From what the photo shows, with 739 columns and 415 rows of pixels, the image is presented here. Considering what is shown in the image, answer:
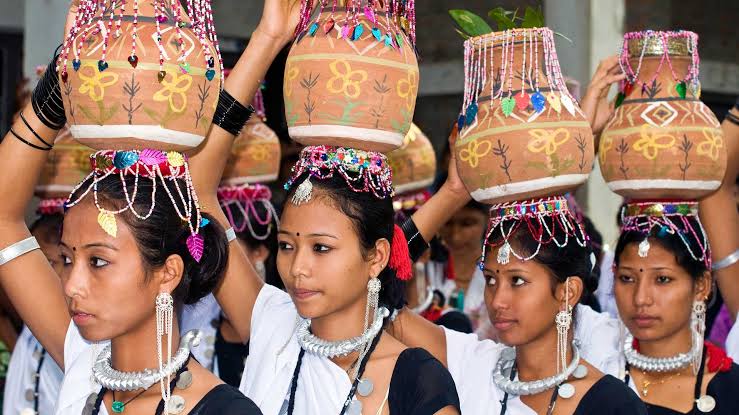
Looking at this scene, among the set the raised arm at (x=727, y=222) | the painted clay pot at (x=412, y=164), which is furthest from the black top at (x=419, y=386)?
the painted clay pot at (x=412, y=164)

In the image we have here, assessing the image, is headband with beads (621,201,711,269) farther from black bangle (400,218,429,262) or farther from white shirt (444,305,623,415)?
black bangle (400,218,429,262)

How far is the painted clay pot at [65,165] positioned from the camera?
4.45m

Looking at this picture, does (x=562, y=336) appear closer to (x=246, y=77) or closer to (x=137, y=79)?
(x=246, y=77)

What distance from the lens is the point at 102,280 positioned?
110 inches

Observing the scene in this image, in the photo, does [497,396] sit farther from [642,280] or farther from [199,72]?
[199,72]

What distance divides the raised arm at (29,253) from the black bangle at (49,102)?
27 mm

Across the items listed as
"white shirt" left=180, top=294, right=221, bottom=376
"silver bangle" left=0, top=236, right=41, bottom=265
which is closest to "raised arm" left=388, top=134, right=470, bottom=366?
"silver bangle" left=0, top=236, right=41, bottom=265

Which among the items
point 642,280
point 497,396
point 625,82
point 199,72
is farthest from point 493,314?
point 199,72

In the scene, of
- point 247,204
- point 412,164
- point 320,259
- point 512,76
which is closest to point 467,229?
point 412,164

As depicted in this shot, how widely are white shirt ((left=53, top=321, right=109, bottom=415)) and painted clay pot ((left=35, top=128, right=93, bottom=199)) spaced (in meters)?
1.31

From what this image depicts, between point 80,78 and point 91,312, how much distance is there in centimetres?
56

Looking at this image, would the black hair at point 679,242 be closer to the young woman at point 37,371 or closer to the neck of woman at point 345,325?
the neck of woman at point 345,325

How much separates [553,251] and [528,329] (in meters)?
0.26

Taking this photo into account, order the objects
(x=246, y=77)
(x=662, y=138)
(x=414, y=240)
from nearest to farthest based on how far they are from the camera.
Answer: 1. (x=246, y=77)
2. (x=662, y=138)
3. (x=414, y=240)
